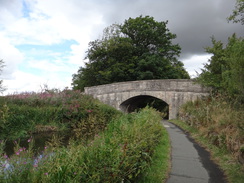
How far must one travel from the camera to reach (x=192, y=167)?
4.93 m

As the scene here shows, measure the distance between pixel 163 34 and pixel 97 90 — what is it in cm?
1145

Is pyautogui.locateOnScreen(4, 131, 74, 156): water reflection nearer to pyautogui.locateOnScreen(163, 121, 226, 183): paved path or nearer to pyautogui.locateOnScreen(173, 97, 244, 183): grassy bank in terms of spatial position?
pyautogui.locateOnScreen(163, 121, 226, 183): paved path

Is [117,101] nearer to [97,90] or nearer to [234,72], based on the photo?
[97,90]

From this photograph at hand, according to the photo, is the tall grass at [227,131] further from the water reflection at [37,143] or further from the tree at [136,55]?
the tree at [136,55]

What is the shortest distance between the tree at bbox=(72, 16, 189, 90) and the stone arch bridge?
4.56 m

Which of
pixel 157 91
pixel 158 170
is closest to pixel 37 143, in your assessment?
pixel 158 170

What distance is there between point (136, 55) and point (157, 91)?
9940 millimetres

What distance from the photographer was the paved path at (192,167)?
13.8ft

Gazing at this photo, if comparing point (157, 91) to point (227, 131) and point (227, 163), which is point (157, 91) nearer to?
point (227, 131)

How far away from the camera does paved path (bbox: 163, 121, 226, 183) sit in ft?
13.8

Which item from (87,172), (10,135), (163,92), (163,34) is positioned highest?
(163,34)

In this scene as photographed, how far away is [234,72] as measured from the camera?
22.3 ft

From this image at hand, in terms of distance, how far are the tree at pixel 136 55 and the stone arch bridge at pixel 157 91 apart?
15.0ft

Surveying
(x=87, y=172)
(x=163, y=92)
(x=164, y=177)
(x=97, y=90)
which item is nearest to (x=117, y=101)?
(x=97, y=90)
